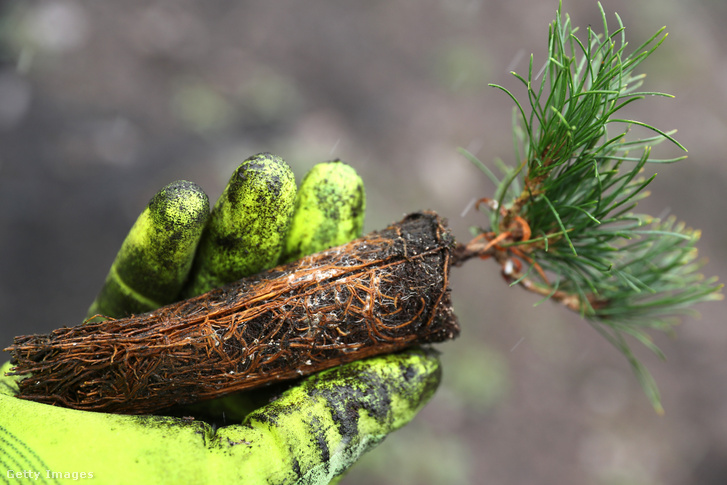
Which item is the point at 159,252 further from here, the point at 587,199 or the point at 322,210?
the point at 587,199

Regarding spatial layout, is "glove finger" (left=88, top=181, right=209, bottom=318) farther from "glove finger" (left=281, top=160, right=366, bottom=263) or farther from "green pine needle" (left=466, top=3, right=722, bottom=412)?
"green pine needle" (left=466, top=3, right=722, bottom=412)

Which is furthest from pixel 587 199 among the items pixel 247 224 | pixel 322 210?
pixel 247 224

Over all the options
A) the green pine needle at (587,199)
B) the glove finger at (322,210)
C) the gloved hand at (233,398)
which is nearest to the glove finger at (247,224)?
the gloved hand at (233,398)

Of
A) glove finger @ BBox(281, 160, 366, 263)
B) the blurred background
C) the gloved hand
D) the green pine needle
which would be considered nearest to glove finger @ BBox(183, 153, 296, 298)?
the gloved hand

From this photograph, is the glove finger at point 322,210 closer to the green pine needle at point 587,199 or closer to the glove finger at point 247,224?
the glove finger at point 247,224

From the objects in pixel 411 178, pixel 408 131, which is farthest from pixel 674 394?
pixel 408 131
